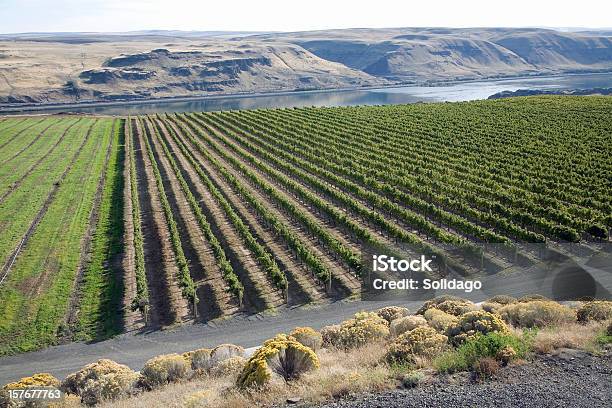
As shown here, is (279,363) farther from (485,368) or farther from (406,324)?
(485,368)

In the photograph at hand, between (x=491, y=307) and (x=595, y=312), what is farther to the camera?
(x=491, y=307)

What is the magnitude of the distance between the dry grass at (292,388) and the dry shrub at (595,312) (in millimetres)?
7242

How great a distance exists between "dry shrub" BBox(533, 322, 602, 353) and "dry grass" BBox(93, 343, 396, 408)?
450 centimetres

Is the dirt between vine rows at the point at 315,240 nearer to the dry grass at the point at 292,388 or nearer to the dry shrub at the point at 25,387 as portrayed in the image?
the dry grass at the point at 292,388

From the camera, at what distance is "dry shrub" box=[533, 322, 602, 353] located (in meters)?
14.5

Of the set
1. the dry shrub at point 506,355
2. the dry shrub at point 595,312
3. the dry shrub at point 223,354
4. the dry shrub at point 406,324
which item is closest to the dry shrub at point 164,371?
the dry shrub at point 223,354

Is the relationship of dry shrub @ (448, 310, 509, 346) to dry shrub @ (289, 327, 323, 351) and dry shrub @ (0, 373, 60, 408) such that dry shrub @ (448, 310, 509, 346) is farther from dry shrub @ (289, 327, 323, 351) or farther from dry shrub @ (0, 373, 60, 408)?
dry shrub @ (0, 373, 60, 408)

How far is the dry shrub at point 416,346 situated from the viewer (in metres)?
14.9

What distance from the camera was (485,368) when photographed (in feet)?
43.9

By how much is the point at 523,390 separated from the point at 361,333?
6549mm

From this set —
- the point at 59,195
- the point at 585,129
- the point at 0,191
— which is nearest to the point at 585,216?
the point at 585,129

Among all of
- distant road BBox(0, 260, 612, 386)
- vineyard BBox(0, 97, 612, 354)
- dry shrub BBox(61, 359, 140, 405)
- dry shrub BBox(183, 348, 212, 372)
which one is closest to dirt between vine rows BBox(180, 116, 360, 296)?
vineyard BBox(0, 97, 612, 354)

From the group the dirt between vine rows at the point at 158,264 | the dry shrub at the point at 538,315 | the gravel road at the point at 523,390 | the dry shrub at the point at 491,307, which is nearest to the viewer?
the gravel road at the point at 523,390

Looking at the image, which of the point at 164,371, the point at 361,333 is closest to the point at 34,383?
the point at 164,371
